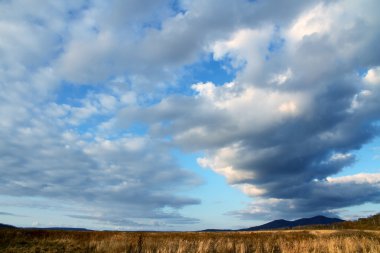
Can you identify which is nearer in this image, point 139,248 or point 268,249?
point 139,248

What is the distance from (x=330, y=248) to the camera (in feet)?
83.9

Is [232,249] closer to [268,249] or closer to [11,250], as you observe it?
[268,249]

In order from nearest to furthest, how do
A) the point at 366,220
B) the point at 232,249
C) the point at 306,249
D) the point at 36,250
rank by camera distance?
the point at 306,249 < the point at 232,249 < the point at 36,250 < the point at 366,220

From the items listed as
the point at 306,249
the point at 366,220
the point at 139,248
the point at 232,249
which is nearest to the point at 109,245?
the point at 139,248

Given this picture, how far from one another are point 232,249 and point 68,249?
534 inches

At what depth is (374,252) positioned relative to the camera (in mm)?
23031

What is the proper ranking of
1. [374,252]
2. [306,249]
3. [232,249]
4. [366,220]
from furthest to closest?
1. [366,220]
2. [232,249]
3. [306,249]
4. [374,252]

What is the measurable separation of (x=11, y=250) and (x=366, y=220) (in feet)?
359

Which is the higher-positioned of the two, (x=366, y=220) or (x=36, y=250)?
(x=366, y=220)

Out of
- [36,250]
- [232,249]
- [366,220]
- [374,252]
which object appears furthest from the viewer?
[366,220]

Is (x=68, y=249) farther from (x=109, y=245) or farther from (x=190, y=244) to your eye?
(x=190, y=244)

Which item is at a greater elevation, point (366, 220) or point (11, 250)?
point (366, 220)

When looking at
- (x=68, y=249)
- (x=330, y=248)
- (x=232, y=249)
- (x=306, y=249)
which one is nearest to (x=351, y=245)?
(x=330, y=248)

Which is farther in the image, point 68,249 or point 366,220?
point 366,220
